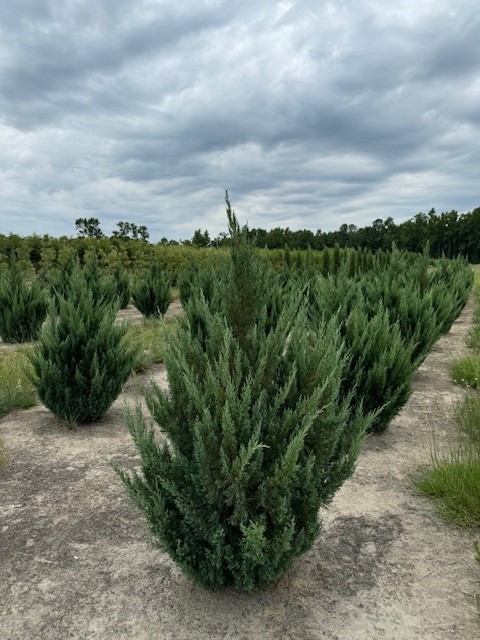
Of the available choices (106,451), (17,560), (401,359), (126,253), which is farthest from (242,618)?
(126,253)

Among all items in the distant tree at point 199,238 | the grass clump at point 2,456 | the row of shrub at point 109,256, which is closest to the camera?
the grass clump at point 2,456

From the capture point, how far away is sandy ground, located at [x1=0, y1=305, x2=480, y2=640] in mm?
2297

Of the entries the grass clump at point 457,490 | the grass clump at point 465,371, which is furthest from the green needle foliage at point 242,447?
the grass clump at point 465,371

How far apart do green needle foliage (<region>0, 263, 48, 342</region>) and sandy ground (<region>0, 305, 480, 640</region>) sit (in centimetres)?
527

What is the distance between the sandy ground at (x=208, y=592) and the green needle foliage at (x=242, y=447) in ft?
0.74

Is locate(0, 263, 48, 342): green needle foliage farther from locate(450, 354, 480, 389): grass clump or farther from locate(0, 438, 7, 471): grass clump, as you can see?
locate(450, 354, 480, 389): grass clump

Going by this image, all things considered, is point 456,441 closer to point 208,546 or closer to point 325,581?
point 325,581

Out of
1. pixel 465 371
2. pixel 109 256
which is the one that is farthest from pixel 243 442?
pixel 109 256

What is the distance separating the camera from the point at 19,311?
8742 mm

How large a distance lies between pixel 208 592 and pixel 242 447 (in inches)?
36.8

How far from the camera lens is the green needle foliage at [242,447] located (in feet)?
7.14

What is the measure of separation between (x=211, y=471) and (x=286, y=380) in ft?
1.74

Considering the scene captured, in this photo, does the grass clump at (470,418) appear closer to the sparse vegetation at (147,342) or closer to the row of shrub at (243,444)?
the row of shrub at (243,444)

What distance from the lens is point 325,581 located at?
2.59 m
